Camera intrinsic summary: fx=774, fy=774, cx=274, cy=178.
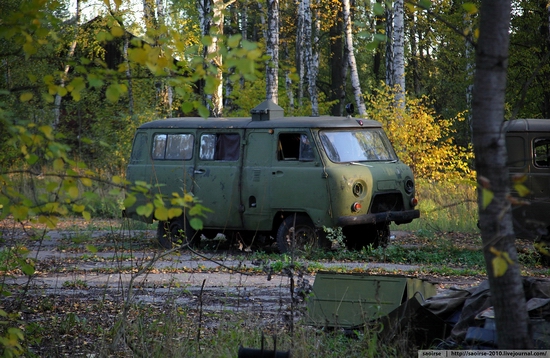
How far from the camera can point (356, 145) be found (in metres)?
13.0

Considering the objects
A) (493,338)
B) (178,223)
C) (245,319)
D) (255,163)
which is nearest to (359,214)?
(255,163)

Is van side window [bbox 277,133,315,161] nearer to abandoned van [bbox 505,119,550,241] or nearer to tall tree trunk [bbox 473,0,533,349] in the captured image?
abandoned van [bbox 505,119,550,241]

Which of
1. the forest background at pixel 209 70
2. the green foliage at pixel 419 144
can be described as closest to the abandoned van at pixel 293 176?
the forest background at pixel 209 70

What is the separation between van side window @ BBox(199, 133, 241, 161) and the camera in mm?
13320

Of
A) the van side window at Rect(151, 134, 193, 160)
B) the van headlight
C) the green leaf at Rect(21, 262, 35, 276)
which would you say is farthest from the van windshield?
the green leaf at Rect(21, 262, 35, 276)

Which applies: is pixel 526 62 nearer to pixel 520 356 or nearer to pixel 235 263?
pixel 235 263

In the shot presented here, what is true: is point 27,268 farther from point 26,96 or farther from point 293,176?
point 293,176

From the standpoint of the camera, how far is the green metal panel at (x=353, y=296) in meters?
5.95

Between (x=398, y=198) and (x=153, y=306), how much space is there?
626 cm

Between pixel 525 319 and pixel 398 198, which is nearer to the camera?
pixel 525 319

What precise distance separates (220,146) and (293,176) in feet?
5.47

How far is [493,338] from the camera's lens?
15.5 ft

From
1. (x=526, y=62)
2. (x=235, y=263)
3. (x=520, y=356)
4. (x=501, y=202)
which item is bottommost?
(x=235, y=263)

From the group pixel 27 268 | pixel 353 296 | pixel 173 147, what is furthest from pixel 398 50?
pixel 27 268
